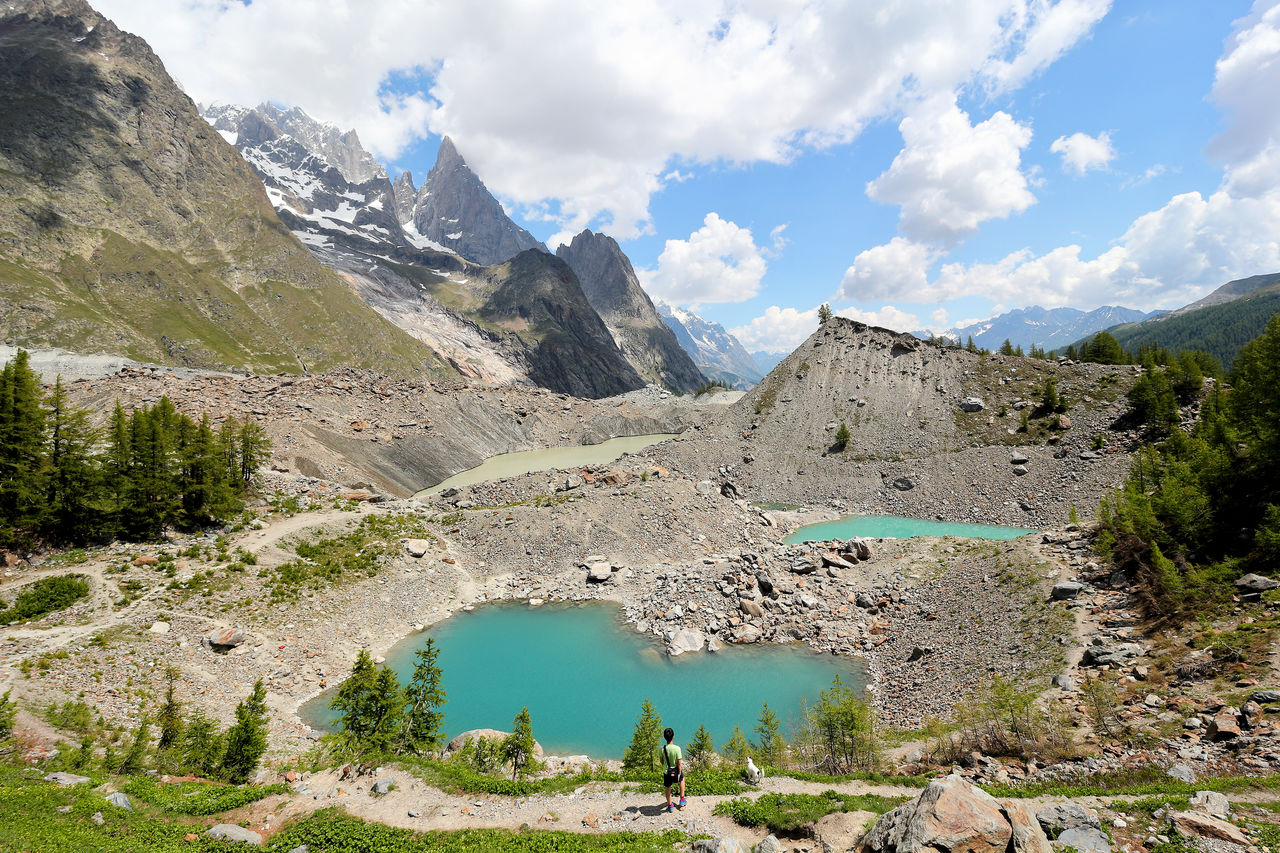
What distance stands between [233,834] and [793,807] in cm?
1445

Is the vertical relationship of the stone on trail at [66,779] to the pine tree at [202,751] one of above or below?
above

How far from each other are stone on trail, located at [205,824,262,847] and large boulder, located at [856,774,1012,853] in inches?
582

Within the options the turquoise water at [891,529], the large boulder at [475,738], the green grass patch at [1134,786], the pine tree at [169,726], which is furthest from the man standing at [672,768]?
the turquoise water at [891,529]

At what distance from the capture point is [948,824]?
32.0 ft

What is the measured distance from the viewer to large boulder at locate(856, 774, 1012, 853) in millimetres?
9516

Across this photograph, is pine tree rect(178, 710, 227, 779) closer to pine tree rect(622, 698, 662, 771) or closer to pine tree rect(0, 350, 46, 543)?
pine tree rect(622, 698, 662, 771)

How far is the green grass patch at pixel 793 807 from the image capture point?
1314 cm

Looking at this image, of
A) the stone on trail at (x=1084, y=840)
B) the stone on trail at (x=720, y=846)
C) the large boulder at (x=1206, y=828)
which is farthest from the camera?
the stone on trail at (x=720, y=846)

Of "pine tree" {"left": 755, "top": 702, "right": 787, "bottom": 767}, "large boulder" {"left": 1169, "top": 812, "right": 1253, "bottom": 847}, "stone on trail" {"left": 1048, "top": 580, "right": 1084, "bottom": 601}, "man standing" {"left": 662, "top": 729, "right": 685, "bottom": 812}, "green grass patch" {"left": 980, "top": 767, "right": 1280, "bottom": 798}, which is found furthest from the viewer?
"stone on trail" {"left": 1048, "top": 580, "right": 1084, "bottom": 601}

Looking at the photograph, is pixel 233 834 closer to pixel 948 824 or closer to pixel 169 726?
pixel 169 726

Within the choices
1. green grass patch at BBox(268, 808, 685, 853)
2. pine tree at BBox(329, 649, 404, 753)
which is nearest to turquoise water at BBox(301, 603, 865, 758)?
pine tree at BBox(329, 649, 404, 753)

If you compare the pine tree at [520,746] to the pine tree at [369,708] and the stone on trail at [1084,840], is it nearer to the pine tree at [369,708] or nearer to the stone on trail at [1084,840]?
the pine tree at [369,708]

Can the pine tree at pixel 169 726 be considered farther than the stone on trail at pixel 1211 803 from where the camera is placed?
Yes

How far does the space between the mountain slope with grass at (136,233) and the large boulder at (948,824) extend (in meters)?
155
